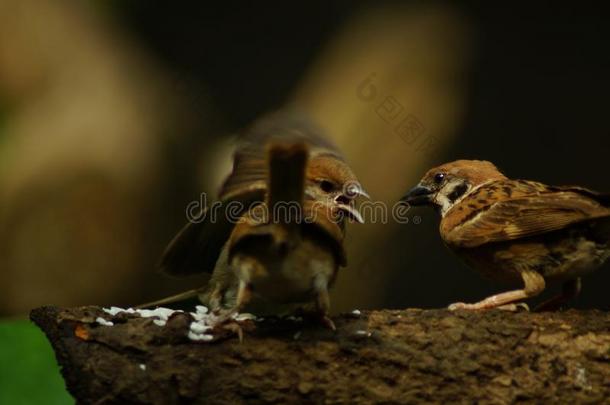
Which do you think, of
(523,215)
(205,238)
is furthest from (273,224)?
(523,215)

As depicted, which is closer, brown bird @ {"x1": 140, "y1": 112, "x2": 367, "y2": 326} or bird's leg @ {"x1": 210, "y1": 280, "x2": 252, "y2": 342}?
brown bird @ {"x1": 140, "y1": 112, "x2": 367, "y2": 326}

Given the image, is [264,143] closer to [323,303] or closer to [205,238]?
[323,303]

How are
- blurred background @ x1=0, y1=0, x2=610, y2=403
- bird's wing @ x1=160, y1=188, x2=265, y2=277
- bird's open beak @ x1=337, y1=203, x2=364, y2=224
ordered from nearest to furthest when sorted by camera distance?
1. bird's open beak @ x1=337, y1=203, x2=364, y2=224
2. bird's wing @ x1=160, y1=188, x2=265, y2=277
3. blurred background @ x1=0, y1=0, x2=610, y2=403

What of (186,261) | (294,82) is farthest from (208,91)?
(186,261)

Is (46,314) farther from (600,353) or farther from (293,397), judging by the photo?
(600,353)

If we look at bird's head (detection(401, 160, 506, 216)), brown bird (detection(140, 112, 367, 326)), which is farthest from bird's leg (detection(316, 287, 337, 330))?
bird's head (detection(401, 160, 506, 216))

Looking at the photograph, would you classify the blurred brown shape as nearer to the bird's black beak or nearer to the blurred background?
the blurred background

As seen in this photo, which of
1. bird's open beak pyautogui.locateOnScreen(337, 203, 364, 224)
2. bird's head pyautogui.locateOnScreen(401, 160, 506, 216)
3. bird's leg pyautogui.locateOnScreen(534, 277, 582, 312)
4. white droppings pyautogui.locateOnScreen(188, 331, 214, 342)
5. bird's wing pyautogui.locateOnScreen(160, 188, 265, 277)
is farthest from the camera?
bird's head pyautogui.locateOnScreen(401, 160, 506, 216)
